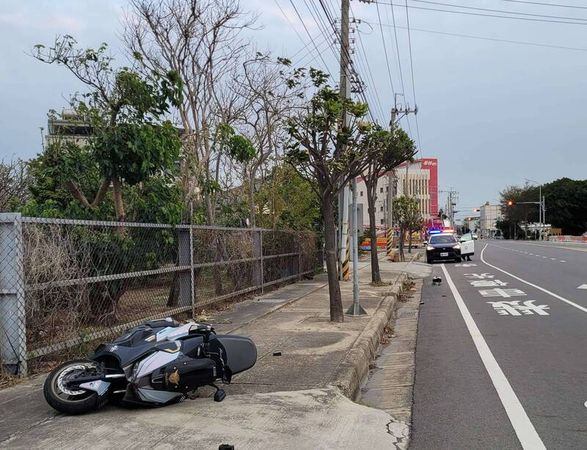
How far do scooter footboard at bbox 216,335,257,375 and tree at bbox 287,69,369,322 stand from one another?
4653 mm

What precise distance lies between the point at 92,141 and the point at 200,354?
15.3 feet

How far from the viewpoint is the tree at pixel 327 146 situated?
9875mm

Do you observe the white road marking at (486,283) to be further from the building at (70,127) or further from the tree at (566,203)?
the tree at (566,203)

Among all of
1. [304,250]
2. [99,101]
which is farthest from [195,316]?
[304,250]

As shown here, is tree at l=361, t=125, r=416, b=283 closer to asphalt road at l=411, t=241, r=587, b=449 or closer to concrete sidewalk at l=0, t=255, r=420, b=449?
asphalt road at l=411, t=241, r=587, b=449

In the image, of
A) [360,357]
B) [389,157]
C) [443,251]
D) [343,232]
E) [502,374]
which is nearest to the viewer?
[502,374]

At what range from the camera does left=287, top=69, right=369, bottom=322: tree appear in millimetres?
9875

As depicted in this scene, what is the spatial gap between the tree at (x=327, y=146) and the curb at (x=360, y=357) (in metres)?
0.91

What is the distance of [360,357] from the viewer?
297 inches

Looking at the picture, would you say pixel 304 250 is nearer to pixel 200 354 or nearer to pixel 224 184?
pixel 224 184

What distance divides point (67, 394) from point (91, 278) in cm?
232

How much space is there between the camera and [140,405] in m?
5.24

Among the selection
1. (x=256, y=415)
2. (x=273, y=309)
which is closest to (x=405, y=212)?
(x=273, y=309)

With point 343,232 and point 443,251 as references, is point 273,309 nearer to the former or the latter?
point 343,232
